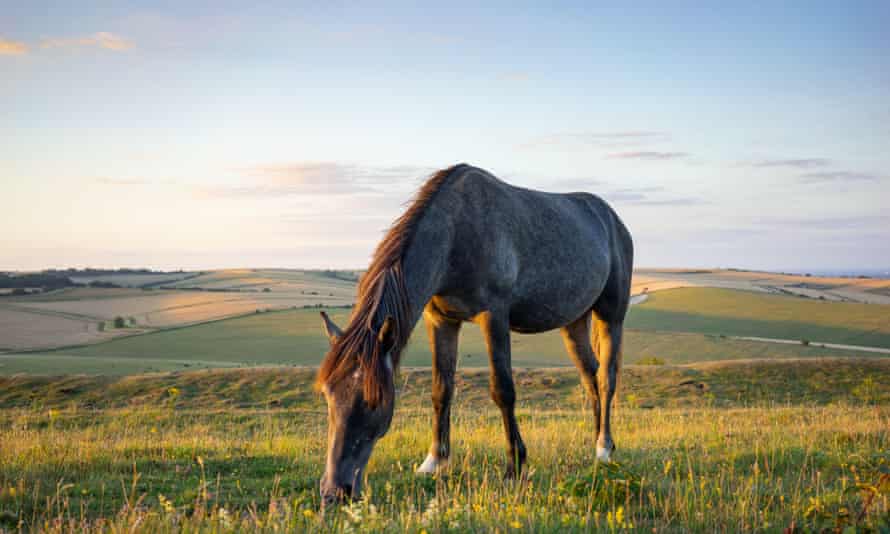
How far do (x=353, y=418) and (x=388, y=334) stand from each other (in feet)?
2.27

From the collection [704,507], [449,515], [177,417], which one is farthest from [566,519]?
[177,417]

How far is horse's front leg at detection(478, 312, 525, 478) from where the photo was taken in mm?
6754

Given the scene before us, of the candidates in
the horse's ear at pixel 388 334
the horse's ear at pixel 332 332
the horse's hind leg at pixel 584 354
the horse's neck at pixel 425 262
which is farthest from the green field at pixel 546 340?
the horse's ear at pixel 388 334

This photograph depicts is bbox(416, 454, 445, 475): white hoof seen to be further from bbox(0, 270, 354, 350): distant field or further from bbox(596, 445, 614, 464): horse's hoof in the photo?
bbox(0, 270, 354, 350): distant field

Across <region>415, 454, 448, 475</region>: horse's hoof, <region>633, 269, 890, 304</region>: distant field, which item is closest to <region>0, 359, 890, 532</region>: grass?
<region>415, 454, 448, 475</region>: horse's hoof

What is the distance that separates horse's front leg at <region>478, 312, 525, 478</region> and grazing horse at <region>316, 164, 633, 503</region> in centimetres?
1

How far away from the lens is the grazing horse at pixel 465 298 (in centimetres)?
495

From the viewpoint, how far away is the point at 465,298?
6750 millimetres

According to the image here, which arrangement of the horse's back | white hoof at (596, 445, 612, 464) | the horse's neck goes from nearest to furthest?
the horse's neck
the horse's back
white hoof at (596, 445, 612, 464)

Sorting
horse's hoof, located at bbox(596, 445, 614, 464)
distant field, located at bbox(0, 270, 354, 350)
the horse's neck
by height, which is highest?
the horse's neck

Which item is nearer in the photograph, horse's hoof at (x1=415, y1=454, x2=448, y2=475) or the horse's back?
the horse's back

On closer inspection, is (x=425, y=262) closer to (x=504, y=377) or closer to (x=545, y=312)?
(x=504, y=377)

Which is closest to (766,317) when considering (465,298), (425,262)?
(465,298)

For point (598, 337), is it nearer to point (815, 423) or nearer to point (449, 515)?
point (815, 423)
